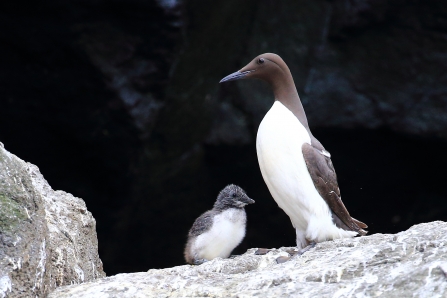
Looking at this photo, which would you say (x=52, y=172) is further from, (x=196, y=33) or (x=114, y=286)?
(x=114, y=286)

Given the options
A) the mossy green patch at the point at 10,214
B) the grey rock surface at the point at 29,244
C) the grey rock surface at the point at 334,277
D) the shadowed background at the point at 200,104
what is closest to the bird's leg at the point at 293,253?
the grey rock surface at the point at 334,277

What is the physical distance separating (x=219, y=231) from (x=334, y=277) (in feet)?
5.00

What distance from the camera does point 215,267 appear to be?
14.8 ft

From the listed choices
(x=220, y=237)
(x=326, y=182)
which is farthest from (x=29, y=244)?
(x=326, y=182)

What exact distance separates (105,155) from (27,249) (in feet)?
15.4

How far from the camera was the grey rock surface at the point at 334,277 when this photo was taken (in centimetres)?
360

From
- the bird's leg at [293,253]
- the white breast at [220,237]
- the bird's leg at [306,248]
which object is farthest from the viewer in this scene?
the white breast at [220,237]

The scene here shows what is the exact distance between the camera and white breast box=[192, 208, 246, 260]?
5195mm

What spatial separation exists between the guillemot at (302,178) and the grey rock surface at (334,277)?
59 centimetres

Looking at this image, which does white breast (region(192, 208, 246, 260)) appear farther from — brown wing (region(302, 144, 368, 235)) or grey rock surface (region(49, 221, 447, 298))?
grey rock surface (region(49, 221, 447, 298))

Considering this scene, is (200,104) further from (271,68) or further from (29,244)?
(29,244)

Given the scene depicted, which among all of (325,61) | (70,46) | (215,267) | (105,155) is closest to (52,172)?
(105,155)

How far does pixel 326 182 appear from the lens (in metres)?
4.93

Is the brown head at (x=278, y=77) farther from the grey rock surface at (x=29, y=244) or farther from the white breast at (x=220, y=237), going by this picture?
the grey rock surface at (x=29, y=244)
